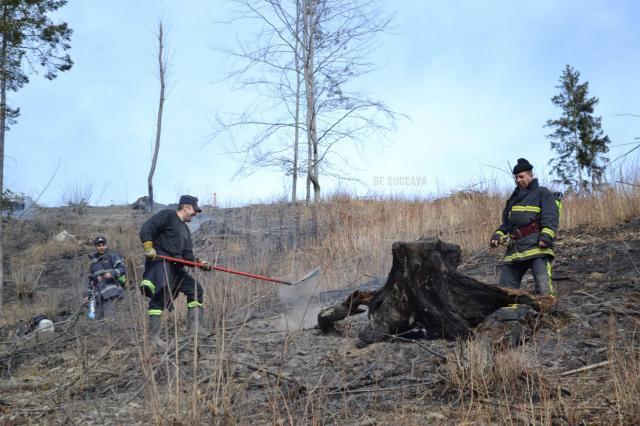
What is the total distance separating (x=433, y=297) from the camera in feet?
19.6

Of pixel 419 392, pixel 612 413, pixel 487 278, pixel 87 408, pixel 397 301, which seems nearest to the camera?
pixel 612 413

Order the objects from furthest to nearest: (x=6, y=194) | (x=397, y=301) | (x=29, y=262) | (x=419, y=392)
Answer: (x=29, y=262), (x=6, y=194), (x=397, y=301), (x=419, y=392)

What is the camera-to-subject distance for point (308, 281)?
26.5 feet

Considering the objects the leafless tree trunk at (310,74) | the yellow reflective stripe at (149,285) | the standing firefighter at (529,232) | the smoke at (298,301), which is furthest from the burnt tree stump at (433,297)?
the leafless tree trunk at (310,74)

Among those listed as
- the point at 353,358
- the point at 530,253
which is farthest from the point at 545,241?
the point at 353,358

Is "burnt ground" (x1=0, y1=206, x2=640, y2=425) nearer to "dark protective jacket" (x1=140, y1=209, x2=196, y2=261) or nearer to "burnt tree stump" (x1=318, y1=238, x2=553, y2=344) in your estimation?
"burnt tree stump" (x1=318, y1=238, x2=553, y2=344)

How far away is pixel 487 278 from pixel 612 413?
219 inches

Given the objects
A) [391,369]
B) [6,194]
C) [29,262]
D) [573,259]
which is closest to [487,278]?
[573,259]

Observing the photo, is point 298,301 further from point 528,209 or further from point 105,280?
point 105,280

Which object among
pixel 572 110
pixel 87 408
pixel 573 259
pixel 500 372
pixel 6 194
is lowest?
pixel 87 408

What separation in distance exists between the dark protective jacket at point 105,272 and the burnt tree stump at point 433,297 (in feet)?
15.6

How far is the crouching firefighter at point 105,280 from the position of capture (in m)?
9.44

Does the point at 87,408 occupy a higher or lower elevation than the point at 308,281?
lower

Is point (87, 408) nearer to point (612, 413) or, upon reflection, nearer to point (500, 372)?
point (500, 372)
